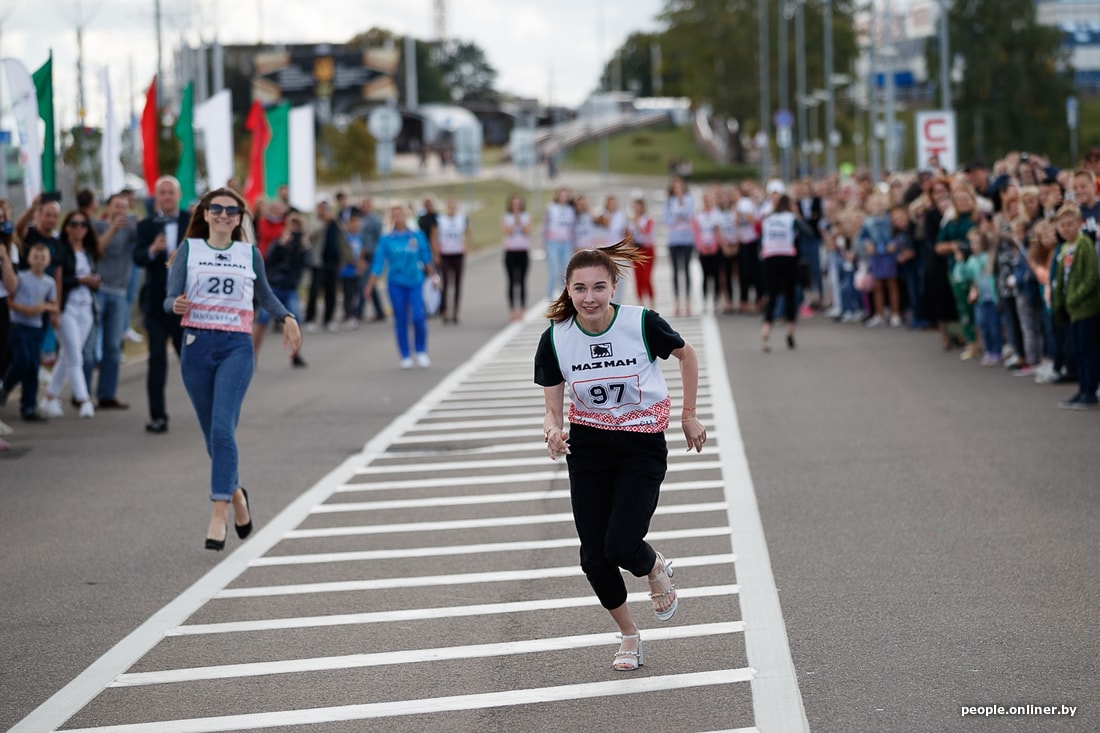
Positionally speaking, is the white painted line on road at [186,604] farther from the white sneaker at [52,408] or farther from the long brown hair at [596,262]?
the white sneaker at [52,408]

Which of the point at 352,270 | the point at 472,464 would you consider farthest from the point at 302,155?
the point at 472,464

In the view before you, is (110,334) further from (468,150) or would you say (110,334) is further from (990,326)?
(468,150)

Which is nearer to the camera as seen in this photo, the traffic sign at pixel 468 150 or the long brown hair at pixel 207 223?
the long brown hair at pixel 207 223

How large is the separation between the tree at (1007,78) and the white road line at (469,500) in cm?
7013

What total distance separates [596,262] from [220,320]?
359 centimetres

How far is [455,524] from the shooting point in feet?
33.1

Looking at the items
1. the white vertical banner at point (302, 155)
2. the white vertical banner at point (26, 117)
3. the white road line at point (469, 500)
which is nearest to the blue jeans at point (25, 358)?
the white vertical banner at point (26, 117)

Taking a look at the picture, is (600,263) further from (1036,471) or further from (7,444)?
(7,444)

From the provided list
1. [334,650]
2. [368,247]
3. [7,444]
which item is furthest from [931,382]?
[368,247]

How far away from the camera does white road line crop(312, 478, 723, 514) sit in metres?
10.8

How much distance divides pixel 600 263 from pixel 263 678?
206 centimetres

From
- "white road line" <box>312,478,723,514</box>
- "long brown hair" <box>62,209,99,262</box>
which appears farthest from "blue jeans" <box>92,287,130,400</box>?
"white road line" <box>312,478,723,514</box>

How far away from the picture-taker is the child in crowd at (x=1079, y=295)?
13.9 m

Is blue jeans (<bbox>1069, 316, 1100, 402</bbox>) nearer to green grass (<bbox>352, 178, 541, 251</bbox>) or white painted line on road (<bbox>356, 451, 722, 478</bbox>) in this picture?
white painted line on road (<bbox>356, 451, 722, 478</bbox>)
